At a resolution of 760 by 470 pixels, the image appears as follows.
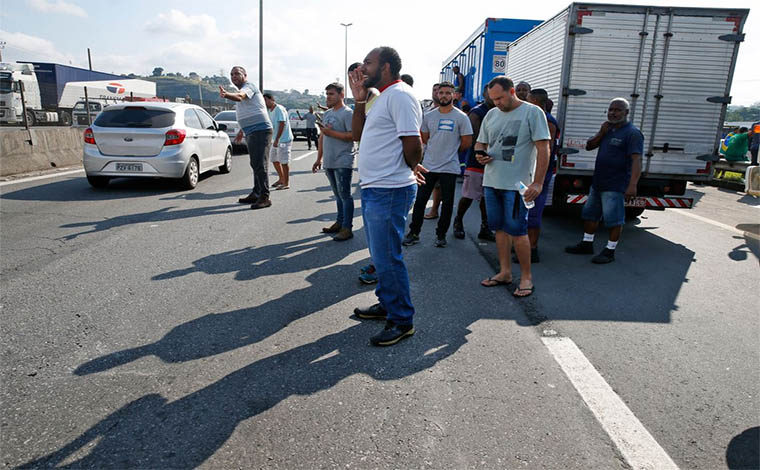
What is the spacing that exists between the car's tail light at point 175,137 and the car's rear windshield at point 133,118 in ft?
0.60

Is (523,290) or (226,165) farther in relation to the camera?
(226,165)

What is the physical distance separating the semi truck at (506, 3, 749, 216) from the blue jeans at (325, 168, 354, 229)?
308 centimetres

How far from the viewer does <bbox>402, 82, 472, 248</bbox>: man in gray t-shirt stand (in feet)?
19.6

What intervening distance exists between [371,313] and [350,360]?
68 cm

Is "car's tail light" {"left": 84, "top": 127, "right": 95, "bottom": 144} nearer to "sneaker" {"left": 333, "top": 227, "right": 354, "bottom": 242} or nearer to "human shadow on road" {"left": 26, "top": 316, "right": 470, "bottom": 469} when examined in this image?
"sneaker" {"left": 333, "top": 227, "right": 354, "bottom": 242}

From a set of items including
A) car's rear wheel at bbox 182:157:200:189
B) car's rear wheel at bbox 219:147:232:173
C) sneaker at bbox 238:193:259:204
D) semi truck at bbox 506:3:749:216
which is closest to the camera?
semi truck at bbox 506:3:749:216

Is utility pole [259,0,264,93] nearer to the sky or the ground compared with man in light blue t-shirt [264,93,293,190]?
nearer to the sky

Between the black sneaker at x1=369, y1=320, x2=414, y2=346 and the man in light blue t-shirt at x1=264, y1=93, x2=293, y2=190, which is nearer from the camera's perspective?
the black sneaker at x1=369, y1=320, x2=414, y2=346

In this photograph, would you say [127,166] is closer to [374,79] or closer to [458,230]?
[458,230]

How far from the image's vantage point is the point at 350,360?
313cm

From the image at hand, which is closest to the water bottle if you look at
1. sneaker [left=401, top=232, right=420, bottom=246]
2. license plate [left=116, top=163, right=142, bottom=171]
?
sneaker [left=401, top=232, right=420, bottom=246]

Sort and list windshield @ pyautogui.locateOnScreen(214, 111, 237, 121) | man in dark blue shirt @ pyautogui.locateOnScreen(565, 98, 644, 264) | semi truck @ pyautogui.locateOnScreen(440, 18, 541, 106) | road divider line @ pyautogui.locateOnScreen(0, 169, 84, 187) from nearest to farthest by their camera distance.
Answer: man in dark blue shirt @ pyautogui.locateOnScreen(565, 98, 644, 264) → road divider line @ pyautogui.locateOnScreen(0, 169, 84, 187) → semi truck @ pyautogui.locateOnScreen(440, 18, 541, 106) → windshield @ pyautogui.locateOnScreen(214, 111, 237, 121)

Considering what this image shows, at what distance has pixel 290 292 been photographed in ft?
14.2

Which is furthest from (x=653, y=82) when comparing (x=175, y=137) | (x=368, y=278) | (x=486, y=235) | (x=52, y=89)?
(x=52, y=89)
